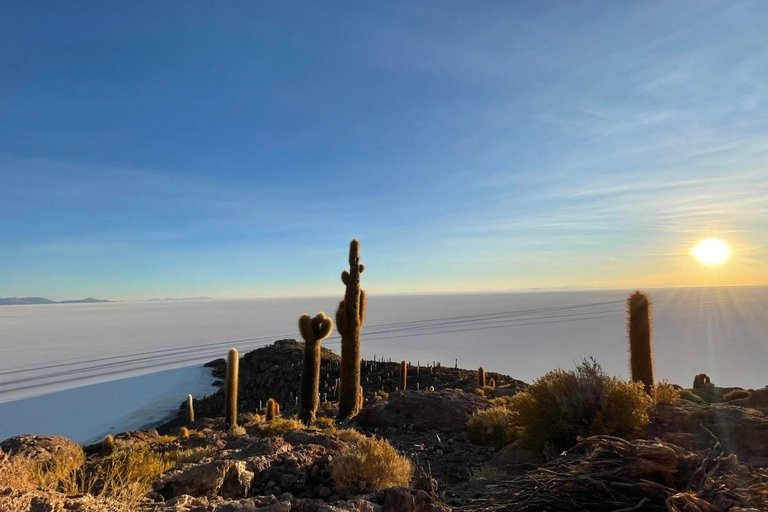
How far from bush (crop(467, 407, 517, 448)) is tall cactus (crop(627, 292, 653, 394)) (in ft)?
15.1

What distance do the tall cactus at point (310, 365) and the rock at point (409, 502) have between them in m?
13.2

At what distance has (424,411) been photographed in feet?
43.5

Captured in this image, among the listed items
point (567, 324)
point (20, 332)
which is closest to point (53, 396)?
point (20, 332)

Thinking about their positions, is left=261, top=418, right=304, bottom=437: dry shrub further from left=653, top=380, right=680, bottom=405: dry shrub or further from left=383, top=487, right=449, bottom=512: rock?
left=653, top=380, right=680, bottom=405: dry shrub

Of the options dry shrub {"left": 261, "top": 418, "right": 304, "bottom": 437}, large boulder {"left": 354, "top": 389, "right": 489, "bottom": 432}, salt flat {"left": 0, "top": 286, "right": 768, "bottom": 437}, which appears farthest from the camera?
salt flat {"left": 0, "top": 286, "right": 768, "bottom": 437}

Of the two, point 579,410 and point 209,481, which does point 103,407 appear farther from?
point 579,410

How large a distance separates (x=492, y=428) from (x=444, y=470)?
2.45m

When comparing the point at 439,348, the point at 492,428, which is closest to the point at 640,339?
the point at 492,428

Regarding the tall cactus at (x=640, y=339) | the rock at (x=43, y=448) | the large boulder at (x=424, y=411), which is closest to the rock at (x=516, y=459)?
the large boulder at (x=424, y=411)

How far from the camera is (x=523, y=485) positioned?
414 centimetres

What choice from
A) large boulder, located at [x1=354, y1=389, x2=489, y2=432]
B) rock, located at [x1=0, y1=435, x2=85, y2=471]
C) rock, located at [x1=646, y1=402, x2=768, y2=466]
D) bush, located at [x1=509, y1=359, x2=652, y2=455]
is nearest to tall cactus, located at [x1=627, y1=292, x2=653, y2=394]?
rock, located at [x1=646, y1=402, x2=768, y2=466]

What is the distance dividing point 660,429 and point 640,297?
6.77 metres

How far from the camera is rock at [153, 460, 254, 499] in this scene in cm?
544

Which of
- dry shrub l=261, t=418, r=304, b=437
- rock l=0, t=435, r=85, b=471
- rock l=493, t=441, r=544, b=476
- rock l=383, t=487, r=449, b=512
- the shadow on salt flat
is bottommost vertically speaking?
the shadow on salt flat
